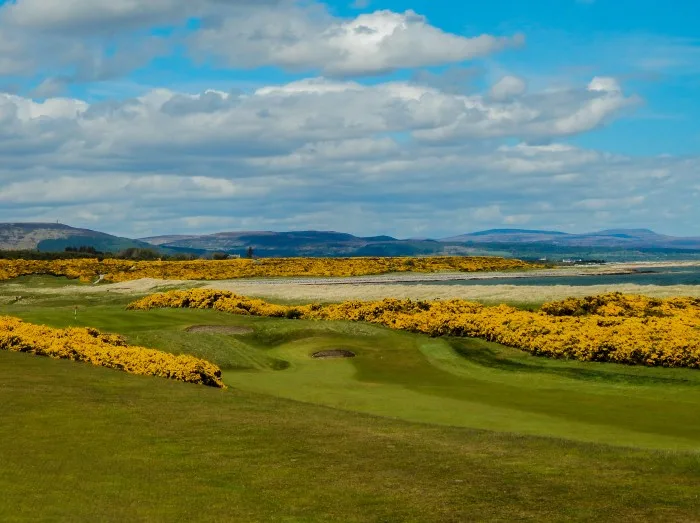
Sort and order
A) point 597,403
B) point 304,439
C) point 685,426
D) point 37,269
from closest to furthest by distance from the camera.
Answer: point 304,439, point 685,426, point 597,403, point 37,269

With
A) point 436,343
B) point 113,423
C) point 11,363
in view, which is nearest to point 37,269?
point 436,343

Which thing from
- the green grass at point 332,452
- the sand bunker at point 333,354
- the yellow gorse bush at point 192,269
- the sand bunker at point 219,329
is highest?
the yellow gorse bush at point 192,269

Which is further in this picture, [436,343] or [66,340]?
[436,343]

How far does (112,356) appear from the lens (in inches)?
1079

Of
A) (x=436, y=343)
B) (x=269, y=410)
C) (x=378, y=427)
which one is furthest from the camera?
(x=436, y=343)

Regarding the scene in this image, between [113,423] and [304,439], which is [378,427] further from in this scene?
[113,423]

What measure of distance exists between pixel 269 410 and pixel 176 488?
7.99m

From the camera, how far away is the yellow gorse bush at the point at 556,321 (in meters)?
37.6

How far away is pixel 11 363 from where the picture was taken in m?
24.3

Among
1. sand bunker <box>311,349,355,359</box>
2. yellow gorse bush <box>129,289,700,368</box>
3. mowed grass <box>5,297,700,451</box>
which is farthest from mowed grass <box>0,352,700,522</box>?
sand bunker <box>311,349,355,359</box>

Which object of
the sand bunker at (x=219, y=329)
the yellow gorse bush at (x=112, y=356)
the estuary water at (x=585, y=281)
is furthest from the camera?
the estuary water at (x=585, y=281)

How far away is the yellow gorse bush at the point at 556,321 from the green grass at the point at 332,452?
22.6 feet

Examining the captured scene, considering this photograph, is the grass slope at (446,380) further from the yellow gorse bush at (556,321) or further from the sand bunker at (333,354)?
the yellow gorse bush at (556,321)

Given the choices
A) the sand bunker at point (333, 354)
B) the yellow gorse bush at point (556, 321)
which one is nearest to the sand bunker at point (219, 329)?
the sand bunker at point (333, 354)
